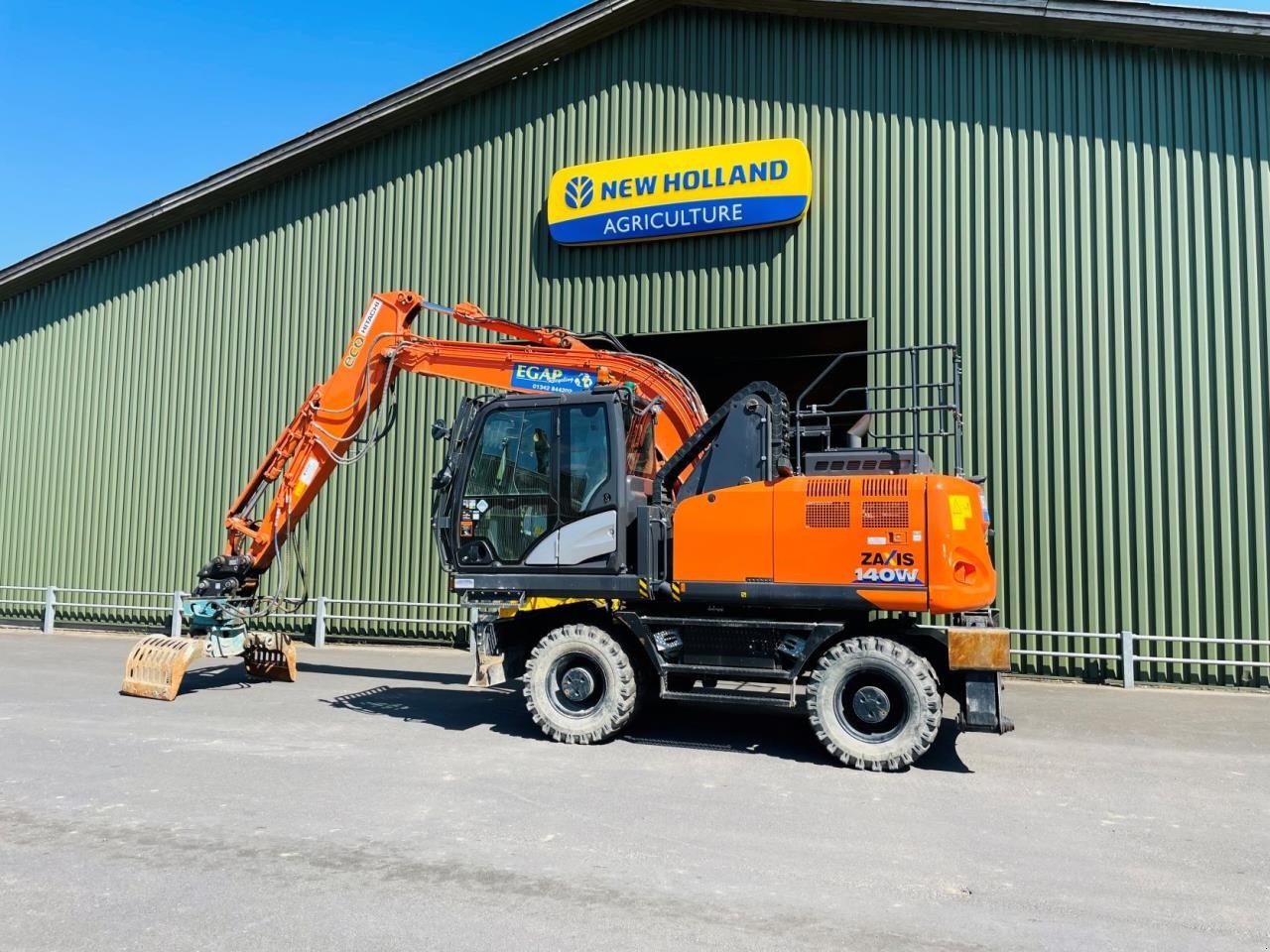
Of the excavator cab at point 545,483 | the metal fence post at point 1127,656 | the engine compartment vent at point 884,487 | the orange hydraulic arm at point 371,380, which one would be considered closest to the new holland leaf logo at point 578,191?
the orange hydraulic arm at point 371,380

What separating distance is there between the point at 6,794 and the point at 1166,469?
43.0 feet

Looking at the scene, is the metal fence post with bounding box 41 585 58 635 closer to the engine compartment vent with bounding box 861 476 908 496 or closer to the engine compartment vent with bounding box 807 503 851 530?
the engine compartment vent with bounding box 807 503 851 530

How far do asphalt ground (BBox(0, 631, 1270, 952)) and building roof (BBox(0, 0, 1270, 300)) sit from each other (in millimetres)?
9093

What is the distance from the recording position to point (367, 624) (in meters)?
16.6

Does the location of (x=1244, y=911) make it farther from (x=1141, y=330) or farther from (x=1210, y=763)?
(x=1141, y=330)

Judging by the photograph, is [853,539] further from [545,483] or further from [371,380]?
[371,380]

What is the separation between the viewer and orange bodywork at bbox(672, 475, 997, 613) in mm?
7617

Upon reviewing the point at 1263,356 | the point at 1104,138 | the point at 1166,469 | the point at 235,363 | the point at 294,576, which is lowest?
the point at 294,576

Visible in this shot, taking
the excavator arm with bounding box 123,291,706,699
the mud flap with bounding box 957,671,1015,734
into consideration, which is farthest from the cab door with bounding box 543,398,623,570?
the mud flap with bounding box 957,671,1015,734

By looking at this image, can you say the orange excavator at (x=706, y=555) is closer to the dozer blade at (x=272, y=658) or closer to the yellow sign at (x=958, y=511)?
the yellow sign at (x=958, y=511)

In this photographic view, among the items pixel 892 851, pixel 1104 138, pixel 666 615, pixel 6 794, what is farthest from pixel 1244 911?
pixel 1104 138

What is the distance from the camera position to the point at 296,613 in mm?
16859

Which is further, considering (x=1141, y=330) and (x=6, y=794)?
(x=1141, y=330)

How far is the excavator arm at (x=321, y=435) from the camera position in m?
10.4
